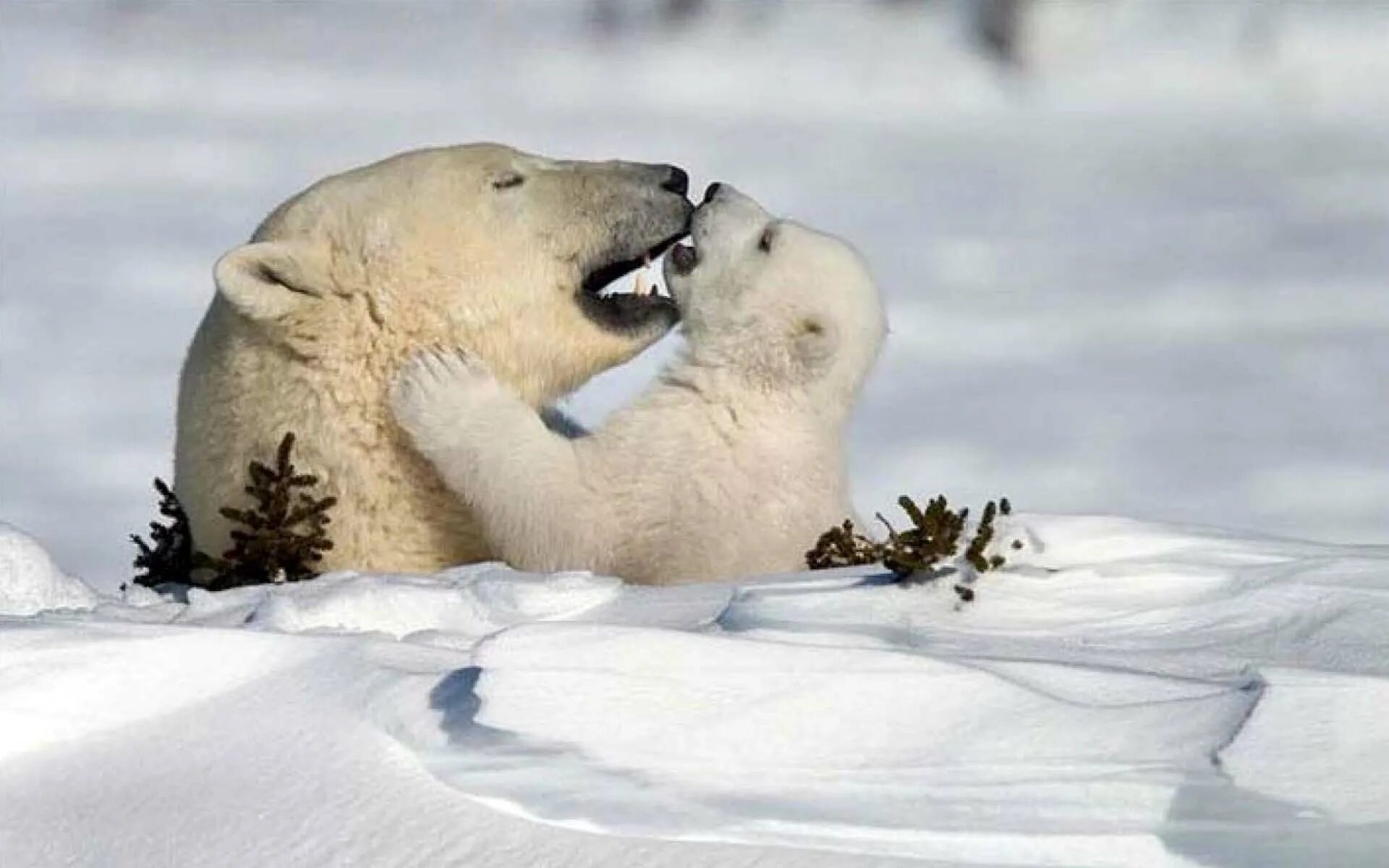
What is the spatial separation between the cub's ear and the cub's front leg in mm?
736

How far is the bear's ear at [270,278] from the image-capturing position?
736 cm

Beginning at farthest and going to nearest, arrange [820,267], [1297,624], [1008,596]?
1. [820,267]
2. [1008,596]
3. [1297,624]

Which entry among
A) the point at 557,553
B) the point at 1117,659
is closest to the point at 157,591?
the point at 557,553

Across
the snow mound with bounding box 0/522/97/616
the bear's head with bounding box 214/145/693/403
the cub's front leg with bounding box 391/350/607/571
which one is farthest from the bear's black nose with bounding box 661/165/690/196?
the snow mound with bounding box 0/522/97/616

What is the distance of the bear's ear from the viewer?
7.36 meters

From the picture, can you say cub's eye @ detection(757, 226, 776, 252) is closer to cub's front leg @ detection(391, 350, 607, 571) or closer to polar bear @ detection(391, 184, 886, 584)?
polar bear @ detection(391, 184, 886, 584)

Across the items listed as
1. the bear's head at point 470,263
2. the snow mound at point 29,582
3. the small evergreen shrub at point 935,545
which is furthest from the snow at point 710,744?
the bear's head at point 470,263

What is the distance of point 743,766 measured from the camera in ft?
13.2

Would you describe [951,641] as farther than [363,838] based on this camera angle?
Yes

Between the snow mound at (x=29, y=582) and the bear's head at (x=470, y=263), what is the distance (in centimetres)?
113

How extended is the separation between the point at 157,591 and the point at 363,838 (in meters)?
3.66

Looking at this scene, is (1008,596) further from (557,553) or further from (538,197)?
(538,197)

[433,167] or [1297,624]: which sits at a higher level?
[433,167]

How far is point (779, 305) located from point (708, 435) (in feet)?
1.57
